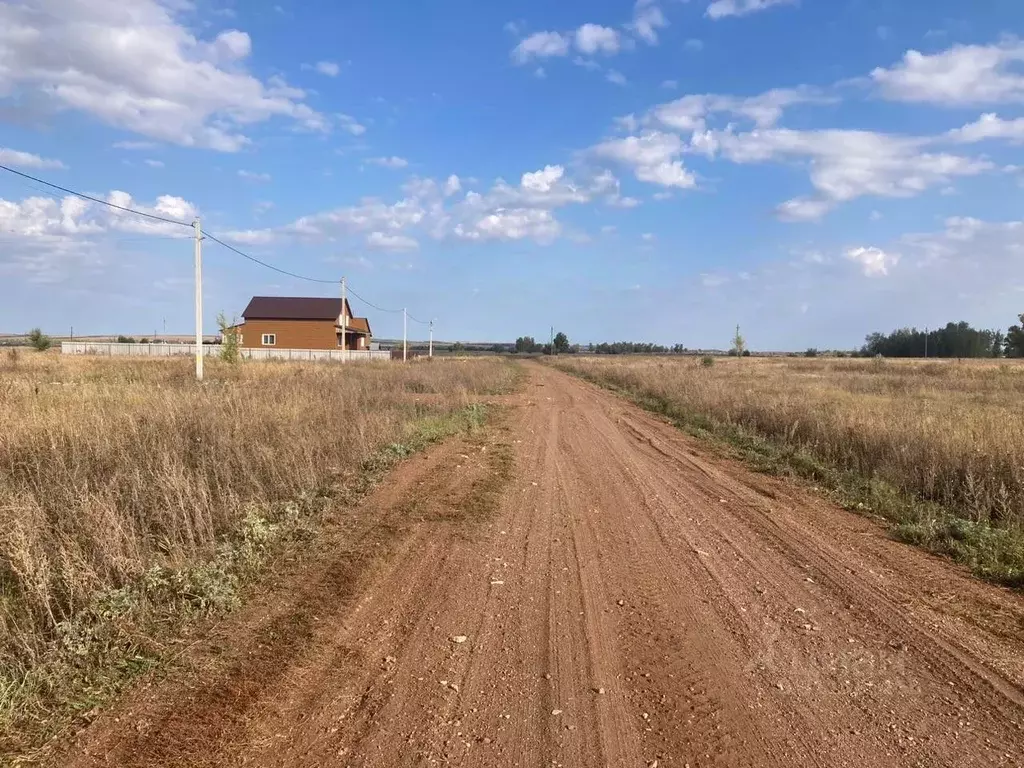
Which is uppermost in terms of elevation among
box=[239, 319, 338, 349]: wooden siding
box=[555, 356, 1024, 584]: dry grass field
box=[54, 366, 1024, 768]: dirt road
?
box=[239, 319, 338, 349]: wooden siding

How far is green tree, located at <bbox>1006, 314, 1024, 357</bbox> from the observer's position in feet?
317

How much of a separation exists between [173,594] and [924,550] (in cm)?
723

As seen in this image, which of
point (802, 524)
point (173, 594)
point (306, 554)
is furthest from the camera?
point (802, 524)

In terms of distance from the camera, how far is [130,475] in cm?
740

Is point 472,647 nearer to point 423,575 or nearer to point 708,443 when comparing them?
point 423,575

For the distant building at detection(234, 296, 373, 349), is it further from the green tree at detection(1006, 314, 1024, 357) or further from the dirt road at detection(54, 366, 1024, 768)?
the green tree at detection(1006, 314, 1024, 357)

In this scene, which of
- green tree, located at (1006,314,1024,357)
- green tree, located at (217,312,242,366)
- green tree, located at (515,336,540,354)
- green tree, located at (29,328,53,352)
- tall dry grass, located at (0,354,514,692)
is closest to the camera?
tall dry grass, located at (0,354,514,692)

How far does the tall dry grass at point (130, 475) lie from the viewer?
15.5 ft

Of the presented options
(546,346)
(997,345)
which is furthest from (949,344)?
(546,346)

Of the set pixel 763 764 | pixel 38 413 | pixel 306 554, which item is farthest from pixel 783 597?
pixel 38 413

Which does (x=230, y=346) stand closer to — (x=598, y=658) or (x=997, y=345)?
(x=598, y=658)

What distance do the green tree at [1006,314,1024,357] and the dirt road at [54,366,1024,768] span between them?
4502 inches

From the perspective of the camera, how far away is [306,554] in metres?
5.81

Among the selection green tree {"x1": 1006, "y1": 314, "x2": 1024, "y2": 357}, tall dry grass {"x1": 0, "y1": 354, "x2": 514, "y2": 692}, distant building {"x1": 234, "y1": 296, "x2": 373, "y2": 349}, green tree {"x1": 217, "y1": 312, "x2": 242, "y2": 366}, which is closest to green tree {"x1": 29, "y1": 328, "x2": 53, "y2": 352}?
distant building {"x1": 234, "y1": 296, "x2": 373, "y2": 349}
